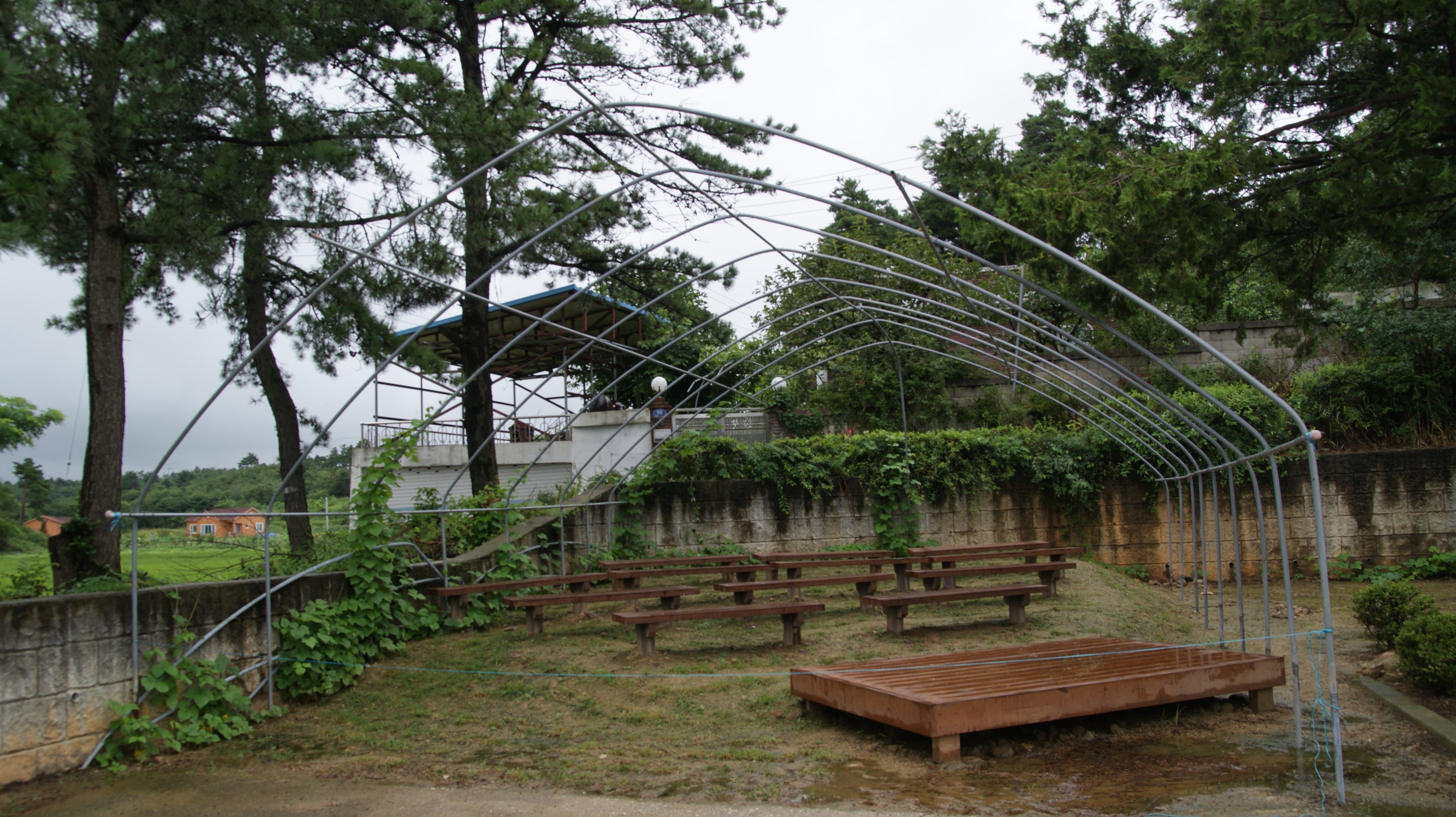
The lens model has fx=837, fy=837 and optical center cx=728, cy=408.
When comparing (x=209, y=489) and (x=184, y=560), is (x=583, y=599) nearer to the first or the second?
(x=184, y=560)

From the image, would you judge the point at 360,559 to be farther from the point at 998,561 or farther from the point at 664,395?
the point at 664,395

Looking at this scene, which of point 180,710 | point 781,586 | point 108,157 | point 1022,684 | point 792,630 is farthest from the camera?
point 781,586

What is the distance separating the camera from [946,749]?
171 inches

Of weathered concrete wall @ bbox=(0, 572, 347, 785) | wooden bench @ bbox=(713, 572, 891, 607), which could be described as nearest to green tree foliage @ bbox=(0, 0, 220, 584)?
weathered concrete wall @ bbox=(0, 572, 347, 785)

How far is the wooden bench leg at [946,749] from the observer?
4348 mm

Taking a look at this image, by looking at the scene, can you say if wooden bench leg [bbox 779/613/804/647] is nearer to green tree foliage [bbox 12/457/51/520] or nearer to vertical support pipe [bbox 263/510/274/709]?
vertical support pipe [bbox 263/510/274/709]

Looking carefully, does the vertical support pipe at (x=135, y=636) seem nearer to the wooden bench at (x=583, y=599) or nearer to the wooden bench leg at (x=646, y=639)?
the wooden bench at (x=583, y=599)

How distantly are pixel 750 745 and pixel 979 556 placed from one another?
18.6 ft

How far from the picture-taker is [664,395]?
21750 millimetres

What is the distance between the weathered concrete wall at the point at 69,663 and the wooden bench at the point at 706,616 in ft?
9.55

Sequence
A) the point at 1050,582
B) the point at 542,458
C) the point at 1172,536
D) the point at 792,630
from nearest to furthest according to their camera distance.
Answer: the point at 792,630
the point at 1050,582
the point at 1172,536
the point at 542,458

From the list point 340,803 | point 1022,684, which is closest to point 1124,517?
point 1022,684

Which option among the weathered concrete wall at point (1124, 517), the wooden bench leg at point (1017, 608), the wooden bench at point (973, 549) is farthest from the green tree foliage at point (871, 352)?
the wooden bench leg at point (1017, 608)

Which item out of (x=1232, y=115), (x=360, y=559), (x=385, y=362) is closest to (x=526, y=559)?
(x=360, y=559)
